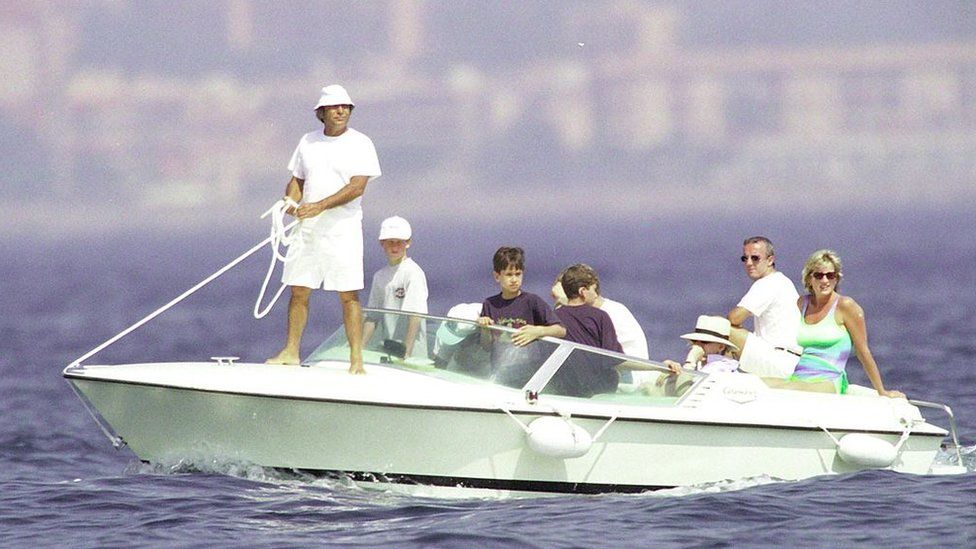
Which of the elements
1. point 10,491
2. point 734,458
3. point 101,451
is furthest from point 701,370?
point 101,451

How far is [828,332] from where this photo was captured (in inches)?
413

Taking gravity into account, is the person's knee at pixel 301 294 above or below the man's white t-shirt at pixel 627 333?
above

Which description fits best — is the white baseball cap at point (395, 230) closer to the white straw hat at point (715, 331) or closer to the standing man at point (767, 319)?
the white straw hat at point (715, 331)

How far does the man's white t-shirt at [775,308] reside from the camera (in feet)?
33.9

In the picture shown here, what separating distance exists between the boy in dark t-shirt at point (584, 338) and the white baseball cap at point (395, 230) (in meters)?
1.14

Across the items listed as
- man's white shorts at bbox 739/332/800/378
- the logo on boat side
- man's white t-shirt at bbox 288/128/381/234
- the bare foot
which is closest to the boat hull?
the logo on boat side

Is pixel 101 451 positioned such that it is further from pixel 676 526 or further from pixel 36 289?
pixel 36 289

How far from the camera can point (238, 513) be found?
942cm

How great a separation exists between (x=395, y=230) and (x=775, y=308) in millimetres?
2482

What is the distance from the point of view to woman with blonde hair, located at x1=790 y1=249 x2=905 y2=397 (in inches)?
408

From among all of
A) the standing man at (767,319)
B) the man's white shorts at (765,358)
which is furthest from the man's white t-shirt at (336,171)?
the man's white shorts at (765,358)

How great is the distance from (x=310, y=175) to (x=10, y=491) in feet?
9.95

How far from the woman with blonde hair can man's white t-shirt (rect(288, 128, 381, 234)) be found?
284cm

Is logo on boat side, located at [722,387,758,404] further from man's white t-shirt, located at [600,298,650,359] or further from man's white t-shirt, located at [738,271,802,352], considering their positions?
man's white t-shirt, located at [600,298,650,359]
